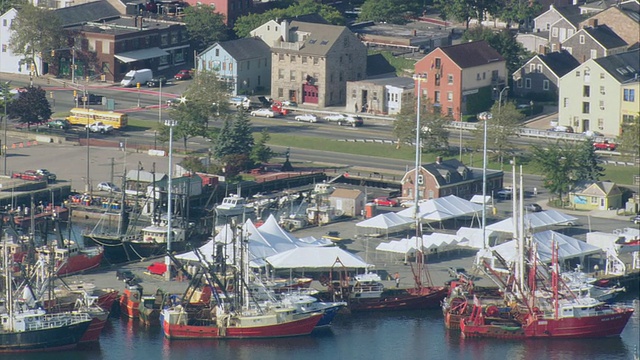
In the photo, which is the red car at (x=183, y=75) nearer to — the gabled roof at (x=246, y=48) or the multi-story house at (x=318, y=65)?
the gabled roof at (x=246, y=48)

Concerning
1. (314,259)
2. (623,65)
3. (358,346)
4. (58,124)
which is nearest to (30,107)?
(58,124)

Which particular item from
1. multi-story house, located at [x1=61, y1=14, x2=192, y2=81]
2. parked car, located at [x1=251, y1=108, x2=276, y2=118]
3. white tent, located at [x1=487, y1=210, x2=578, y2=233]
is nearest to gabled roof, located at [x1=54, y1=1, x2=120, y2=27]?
multi-story house, located at [x1=61, y1=14, x2=192, y2=81]

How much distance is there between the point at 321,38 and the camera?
151 meters

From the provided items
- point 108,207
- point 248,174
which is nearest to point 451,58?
point 248,174

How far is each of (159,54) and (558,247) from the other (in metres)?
68.1

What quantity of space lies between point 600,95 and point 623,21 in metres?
18.7

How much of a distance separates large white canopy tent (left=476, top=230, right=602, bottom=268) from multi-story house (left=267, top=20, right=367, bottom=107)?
46.1 metres

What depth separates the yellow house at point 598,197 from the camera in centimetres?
11812

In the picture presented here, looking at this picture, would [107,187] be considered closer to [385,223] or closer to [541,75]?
[385,223]

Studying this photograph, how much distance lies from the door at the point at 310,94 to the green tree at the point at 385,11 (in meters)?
22.7

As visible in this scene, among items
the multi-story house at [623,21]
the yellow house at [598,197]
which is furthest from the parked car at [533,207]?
the multi-story house at [623,21]

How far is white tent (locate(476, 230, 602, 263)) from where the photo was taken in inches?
4055

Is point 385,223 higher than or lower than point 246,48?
lower

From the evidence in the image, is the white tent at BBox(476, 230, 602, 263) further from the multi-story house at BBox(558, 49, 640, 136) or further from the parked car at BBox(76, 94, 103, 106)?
the parked car at BBox(76, 94, 103, 106)
